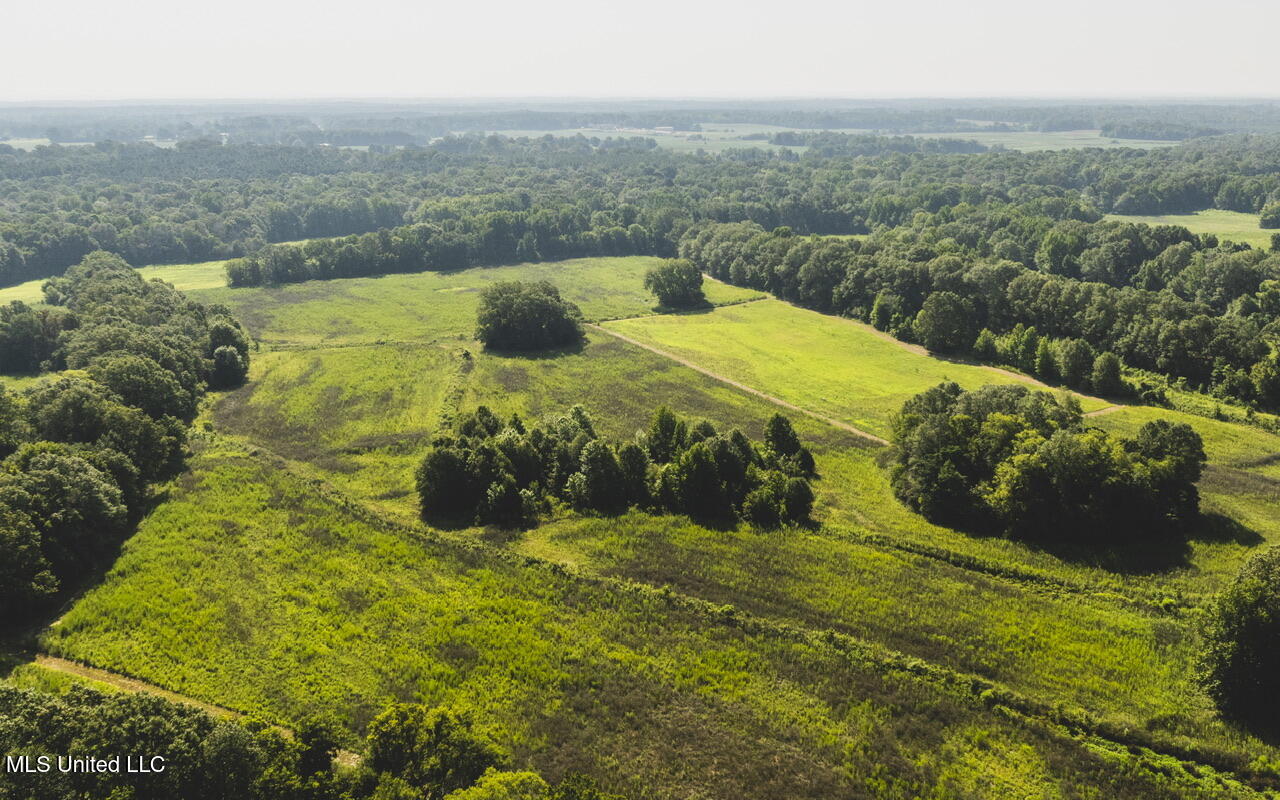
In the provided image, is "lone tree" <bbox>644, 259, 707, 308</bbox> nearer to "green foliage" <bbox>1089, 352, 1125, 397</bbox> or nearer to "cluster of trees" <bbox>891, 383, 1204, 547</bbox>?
"green foliage" <bbox>1089, 352, 1125, 397</bbox>

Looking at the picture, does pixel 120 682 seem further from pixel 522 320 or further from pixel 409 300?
pixel 409 300

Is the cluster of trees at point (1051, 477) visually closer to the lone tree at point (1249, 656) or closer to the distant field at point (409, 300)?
the lone tree at point (1249, 656)

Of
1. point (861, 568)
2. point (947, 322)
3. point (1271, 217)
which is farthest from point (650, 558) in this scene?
point (1271, 217)

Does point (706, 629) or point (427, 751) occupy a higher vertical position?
point (427, 751)

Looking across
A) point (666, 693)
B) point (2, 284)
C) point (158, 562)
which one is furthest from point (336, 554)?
point (2, 284)

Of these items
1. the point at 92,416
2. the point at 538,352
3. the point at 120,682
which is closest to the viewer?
the point at 120,682
